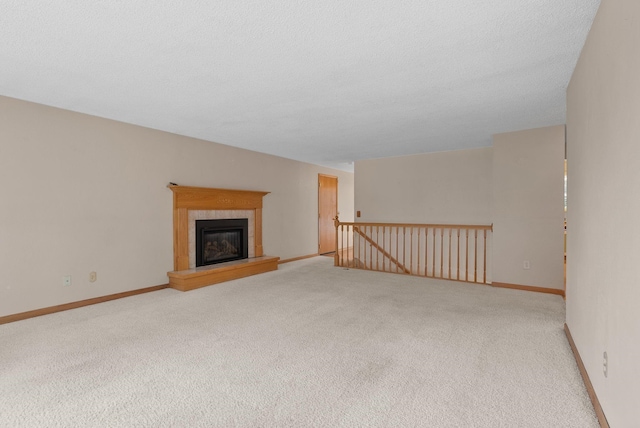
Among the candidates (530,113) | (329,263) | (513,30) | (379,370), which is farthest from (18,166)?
(530,113)

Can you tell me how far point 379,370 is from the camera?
2.21m

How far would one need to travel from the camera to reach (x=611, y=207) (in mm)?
1582

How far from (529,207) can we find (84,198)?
552cm

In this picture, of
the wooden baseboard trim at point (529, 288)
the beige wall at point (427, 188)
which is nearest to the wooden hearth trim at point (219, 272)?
the beige wall at point (427, 188)

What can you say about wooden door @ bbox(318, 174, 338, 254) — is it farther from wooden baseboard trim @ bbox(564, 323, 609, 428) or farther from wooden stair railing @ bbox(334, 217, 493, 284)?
wooden baseboard trim @ bbox(564, 323, 609, 428)

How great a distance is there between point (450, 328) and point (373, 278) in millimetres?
2245

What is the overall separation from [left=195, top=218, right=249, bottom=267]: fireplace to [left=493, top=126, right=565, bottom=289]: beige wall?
3986mm

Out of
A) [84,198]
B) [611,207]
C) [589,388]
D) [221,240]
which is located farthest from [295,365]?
[221,240]

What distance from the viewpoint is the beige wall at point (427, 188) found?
574cm

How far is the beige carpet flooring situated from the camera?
68.4 inches

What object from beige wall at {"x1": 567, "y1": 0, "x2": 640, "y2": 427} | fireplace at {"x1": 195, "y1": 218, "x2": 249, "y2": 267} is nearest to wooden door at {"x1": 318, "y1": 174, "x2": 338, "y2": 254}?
fireplace at {"x1": 195, "y1": 218, "x2": 249, "y2": 267}

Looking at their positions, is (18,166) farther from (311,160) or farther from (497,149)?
(497,149)

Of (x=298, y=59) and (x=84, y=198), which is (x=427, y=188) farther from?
(x=84, y=198)

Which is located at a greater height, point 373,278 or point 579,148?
point 579,148
